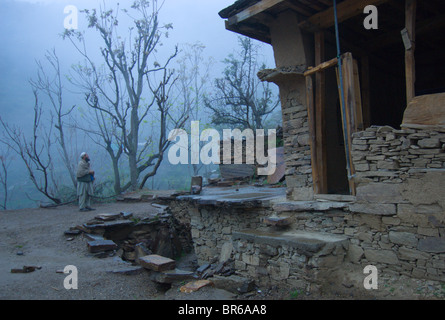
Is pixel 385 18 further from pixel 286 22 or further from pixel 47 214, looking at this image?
pixel 47 214

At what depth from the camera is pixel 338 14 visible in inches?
217

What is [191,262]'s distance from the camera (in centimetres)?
909

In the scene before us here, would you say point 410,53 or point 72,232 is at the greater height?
point 410,53

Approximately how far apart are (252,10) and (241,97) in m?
12.0

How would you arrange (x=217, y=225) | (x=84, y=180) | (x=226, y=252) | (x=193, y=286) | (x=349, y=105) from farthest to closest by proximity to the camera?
(x=84, y=180) → (x=217, y=225) → (x=226, y=252) → (x=349, y=105) → (x=193, y=286)

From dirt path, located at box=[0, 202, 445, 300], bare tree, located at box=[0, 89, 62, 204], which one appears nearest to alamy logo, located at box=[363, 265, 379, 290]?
dirt path, located at box=[0, 202, 445, 300]

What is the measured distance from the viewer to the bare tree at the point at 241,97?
A: 18.2 metres

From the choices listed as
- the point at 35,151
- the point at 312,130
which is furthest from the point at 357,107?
the point at 35,151

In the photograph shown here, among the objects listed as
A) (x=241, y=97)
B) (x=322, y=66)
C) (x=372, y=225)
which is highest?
(x=241, y=97)

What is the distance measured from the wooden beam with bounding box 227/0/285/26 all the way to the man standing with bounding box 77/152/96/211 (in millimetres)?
6270

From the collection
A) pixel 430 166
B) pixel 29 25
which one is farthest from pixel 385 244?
pixel 29 25

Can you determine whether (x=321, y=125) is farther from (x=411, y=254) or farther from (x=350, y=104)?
(x=411, y=254)

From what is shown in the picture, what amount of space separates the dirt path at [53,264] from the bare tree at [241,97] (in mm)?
10209

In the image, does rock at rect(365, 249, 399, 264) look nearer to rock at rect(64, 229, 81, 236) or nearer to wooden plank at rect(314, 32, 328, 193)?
wooden plank at rect(314, 32, 328, 193)
